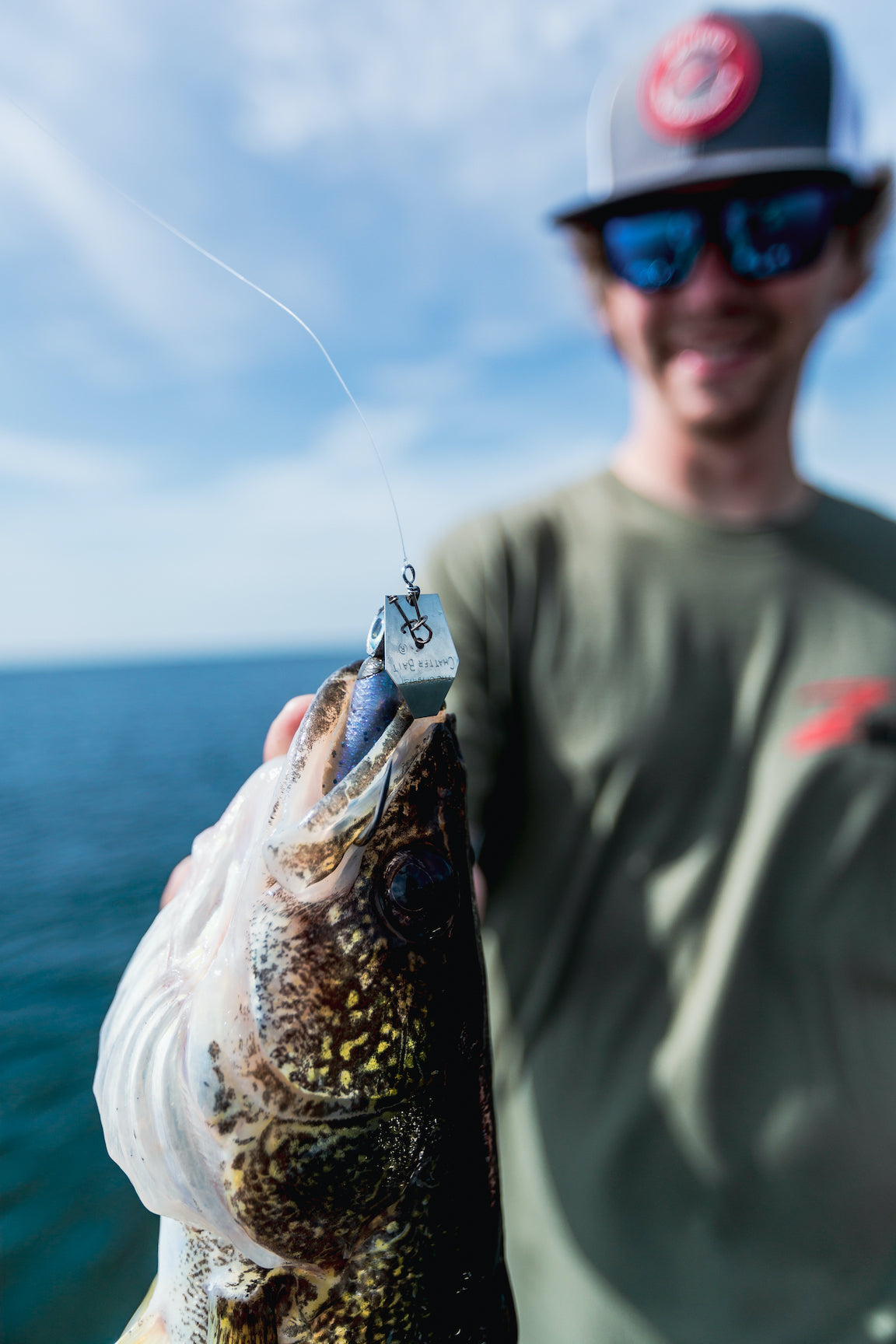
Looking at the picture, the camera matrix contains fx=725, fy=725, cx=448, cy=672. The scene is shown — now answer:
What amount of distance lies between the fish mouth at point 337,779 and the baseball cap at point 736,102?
185 cm

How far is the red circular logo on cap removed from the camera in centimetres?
206

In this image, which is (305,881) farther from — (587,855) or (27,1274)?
(27,1274)

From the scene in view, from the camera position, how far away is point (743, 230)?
2.13 metres

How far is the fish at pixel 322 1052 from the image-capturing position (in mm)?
1311

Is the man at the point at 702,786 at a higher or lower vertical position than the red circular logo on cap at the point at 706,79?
lower

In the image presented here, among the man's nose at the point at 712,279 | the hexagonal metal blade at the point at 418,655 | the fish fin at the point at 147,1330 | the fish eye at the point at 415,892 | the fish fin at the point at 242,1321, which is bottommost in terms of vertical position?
the fish fin at the point at 147,1330

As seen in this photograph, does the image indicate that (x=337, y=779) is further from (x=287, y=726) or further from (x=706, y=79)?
(x=706, y=79)

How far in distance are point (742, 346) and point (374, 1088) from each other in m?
2.21

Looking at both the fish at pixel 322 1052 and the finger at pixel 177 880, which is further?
the finger at pixel 177 880

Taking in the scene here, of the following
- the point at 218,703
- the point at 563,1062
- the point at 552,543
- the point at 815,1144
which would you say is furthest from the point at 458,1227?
the point at 218,703

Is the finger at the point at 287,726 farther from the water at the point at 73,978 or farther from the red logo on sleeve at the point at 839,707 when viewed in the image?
the water at the point at 73,978

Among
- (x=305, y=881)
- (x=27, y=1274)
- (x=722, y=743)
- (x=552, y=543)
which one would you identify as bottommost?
(x=27, y=1274)

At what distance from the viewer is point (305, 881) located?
4.30 feet

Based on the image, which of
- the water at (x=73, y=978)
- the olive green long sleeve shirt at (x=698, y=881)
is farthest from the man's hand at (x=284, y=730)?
the water at (x=73, y=978)
